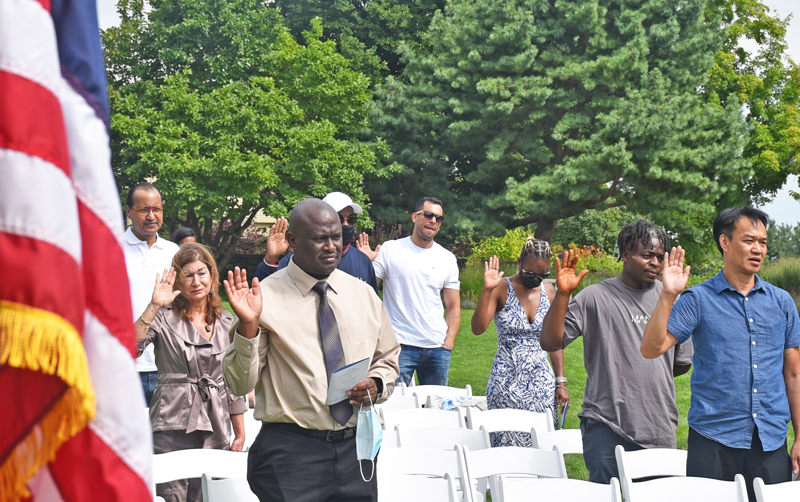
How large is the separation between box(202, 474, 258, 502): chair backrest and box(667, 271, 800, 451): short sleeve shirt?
2.35 metres

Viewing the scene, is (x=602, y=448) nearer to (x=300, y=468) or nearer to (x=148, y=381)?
(x=300, y=468)

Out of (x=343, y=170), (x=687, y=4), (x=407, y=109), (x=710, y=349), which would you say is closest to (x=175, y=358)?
(x=710, y=349)

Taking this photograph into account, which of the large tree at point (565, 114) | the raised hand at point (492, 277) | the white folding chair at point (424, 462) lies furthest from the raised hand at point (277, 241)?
the large tree at point (565, 114)

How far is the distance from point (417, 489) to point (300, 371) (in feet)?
3.48

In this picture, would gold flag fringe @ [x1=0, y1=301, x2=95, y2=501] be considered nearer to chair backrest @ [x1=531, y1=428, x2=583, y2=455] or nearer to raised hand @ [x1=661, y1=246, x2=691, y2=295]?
raised hand @ [x1=661, y1=246, x2=691, y2=295]

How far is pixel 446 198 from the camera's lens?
2309 centimetres

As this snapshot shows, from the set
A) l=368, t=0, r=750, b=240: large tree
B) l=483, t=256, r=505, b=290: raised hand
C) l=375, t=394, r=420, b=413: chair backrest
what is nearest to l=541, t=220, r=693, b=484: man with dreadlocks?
l=483, t=256, r=505, b=290: raised hand

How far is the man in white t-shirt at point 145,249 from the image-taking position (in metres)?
5.13

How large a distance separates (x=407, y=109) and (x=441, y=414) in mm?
17934

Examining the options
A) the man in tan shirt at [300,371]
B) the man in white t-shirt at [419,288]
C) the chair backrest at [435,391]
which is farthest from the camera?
the man in white t-shirt at [419,288]

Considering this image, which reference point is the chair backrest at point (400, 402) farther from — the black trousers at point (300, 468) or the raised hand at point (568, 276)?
the black trousers at point (300, 468)

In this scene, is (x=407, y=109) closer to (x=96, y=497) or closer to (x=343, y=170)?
(x=343, y=170)

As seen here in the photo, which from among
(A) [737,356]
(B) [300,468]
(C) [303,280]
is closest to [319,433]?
(B) [300,468]

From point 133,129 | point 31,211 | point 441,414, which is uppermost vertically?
point 133,129
